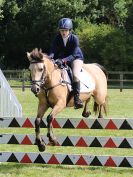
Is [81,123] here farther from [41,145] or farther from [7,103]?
[7,103]

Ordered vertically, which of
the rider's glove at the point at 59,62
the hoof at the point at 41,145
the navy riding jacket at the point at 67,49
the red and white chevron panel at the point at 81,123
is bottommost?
the hoof at the point at 41,145

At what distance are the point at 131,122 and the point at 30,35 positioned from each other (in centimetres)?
4871

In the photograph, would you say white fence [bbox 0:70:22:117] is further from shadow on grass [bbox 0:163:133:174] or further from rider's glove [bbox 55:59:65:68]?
shadow on grass [bbox 0:163:133:174]

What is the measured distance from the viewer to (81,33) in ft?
166

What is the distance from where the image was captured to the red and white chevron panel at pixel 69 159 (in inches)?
322

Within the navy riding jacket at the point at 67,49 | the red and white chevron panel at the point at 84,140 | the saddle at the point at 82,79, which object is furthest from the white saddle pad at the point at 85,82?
the red and white chevron panel at the point at 84,140

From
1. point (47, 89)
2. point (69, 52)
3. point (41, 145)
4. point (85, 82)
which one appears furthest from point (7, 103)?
point (41, 145)

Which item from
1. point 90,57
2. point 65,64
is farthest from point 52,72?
point 90,57

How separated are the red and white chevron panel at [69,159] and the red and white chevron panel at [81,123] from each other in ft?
1.56

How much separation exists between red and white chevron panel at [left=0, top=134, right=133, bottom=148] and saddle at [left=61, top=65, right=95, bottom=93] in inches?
42.0

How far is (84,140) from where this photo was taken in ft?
27.1

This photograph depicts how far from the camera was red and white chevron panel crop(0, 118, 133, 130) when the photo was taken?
26.5 ft

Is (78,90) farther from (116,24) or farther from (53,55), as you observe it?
(116,24)

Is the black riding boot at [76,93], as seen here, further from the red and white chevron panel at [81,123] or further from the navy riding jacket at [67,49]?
the red and white chevron panel at [81,123]
